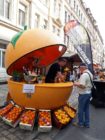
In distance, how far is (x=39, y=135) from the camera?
6.72 meters

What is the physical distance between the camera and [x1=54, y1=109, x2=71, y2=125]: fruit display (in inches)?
294

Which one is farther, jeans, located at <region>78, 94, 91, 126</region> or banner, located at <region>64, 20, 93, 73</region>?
banner, located at <region>64, 20, 93, 73</region>

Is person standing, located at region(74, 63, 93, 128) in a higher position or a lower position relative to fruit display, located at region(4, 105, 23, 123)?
higher

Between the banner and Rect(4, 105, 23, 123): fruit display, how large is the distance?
2961mm

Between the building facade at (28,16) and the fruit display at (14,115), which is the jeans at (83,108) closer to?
the fruit display at (14,115)

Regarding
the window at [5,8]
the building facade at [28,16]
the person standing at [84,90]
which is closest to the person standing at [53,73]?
the person standing at [84,90]

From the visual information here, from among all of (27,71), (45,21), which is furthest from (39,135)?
(45,21)

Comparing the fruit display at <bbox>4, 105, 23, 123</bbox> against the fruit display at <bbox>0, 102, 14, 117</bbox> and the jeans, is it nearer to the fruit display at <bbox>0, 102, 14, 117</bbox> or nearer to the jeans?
the fruit display at <bbox>0, 102, 14, 117</bbox>

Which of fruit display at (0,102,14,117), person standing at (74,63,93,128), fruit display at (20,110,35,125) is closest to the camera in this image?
fruit display at (20,110,35,125)

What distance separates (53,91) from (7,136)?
1703 mm

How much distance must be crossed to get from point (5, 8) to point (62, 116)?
1581 cm

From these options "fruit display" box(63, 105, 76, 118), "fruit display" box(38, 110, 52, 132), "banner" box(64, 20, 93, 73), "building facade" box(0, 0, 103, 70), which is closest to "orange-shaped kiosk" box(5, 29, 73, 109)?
"fruit display" box(38, 110, 52, 132)

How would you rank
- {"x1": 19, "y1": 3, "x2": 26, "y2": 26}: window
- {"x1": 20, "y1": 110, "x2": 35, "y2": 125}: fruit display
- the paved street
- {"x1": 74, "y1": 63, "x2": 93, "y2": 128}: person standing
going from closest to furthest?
1. the paved street
2. {"x1": 20, "y1": 110, "x2": 35, "y2": 125}: fruit display
3. {"x1": 74, "y1": 63, "x2": 93, "y2": 128}: person standing
4. {"x1": 19, "y1": 3, "x2": 26, "y2": 26}: window

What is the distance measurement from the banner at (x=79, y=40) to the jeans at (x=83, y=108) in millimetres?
2022
